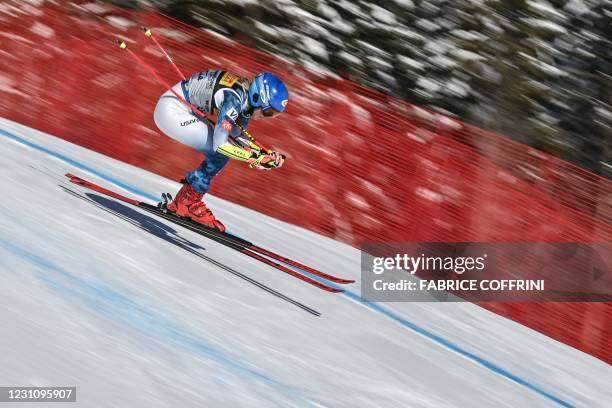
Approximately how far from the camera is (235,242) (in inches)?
324

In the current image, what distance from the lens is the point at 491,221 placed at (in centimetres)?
1048

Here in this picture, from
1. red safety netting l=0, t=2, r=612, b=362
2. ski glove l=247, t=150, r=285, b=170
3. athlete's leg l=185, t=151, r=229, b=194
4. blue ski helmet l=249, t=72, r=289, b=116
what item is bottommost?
red safety netting l=0, t=2, r=612, b=362

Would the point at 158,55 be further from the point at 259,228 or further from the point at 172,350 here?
the point at 172,350

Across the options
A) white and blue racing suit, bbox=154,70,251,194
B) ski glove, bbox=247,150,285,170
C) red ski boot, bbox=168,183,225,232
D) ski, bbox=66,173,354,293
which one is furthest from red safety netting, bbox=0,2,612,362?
ski glove, bbox=247,150,285,170

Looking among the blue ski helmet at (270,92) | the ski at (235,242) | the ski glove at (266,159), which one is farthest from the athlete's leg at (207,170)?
the blue ski helmet at (270,92)

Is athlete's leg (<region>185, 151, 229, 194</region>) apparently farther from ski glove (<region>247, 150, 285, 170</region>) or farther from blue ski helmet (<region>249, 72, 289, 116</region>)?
blue ski helmet (<region>249, 72, 289, 116</region>)

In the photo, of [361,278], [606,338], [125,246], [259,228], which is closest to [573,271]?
[606,338]

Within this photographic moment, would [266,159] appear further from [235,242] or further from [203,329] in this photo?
[203,329]

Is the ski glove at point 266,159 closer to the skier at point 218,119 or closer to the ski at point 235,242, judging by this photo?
the skier at point 218,119

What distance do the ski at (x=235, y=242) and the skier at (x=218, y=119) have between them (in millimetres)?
92

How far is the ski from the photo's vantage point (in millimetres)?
8102

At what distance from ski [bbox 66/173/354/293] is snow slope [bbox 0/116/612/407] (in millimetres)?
78

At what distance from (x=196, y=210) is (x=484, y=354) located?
2711 millimetres

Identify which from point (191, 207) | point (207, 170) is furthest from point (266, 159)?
point (191, 207)
